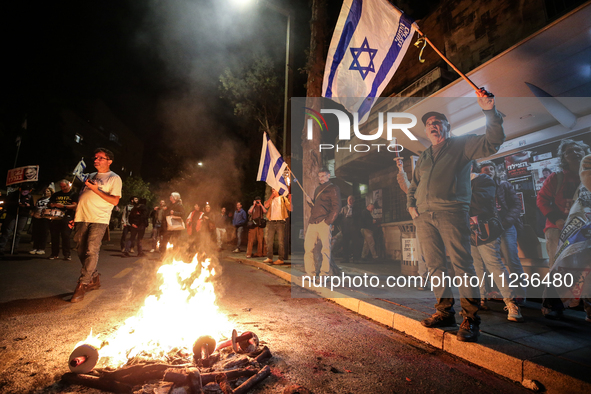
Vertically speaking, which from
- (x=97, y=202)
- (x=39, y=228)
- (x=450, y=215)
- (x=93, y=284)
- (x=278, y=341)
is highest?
(x=97, y=202)

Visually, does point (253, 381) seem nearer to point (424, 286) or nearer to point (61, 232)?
point (424, 286)

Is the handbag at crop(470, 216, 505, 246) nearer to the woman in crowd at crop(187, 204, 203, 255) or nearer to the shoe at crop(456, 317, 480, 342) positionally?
the shoe at crop(456, 317, 480, 342)

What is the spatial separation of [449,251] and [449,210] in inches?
16.7

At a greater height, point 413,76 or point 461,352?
point 413,76

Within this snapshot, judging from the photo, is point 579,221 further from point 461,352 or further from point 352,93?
point 352,93

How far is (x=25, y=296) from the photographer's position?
391 centimetres

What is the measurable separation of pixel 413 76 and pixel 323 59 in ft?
12.7

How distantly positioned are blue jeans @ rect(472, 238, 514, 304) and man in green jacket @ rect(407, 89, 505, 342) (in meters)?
1.21

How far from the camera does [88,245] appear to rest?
159 inches

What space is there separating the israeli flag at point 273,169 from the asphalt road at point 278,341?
3.46 meters

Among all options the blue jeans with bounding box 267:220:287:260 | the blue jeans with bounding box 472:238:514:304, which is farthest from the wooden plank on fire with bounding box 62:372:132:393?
the blue jeans with bounding box 267:220:287:260

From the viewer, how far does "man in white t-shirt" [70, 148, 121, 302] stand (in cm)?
401

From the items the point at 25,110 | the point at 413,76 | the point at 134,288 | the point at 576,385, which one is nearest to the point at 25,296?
the point at 134,288

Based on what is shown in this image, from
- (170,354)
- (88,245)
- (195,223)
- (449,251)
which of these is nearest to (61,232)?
(195,223)
